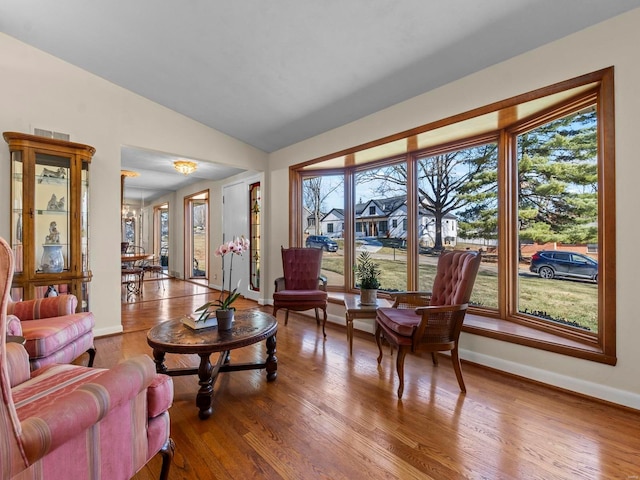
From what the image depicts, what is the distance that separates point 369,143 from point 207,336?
2691 millimetres

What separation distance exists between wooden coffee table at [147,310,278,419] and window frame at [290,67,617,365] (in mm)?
1841

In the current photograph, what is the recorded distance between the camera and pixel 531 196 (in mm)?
2736

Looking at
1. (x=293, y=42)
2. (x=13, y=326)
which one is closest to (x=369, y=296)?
(x=293, y=42)

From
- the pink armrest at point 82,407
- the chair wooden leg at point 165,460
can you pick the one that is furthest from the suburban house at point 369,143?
the pink armrest at point 82,407

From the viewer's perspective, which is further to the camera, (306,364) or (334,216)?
(334,216)

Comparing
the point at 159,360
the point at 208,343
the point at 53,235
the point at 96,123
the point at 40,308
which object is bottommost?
the point at 159,360

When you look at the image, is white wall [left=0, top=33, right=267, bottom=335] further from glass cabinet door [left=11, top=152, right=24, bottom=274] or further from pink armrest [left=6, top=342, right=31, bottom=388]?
pink armrest [left=6, top=342, right=31, bottom=388]

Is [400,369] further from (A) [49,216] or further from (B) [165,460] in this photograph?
(A) [49,216]

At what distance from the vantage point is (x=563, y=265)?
252cm

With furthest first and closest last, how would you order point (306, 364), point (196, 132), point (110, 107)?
point (196, 132) < point (110, 107) < point (306, 364)

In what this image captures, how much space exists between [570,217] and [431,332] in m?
1.56

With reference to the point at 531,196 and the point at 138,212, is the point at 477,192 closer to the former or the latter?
the point at 531,196

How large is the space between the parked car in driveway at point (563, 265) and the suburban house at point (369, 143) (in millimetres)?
293

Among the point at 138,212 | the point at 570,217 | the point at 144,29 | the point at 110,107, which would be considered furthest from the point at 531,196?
the point at 138,212
